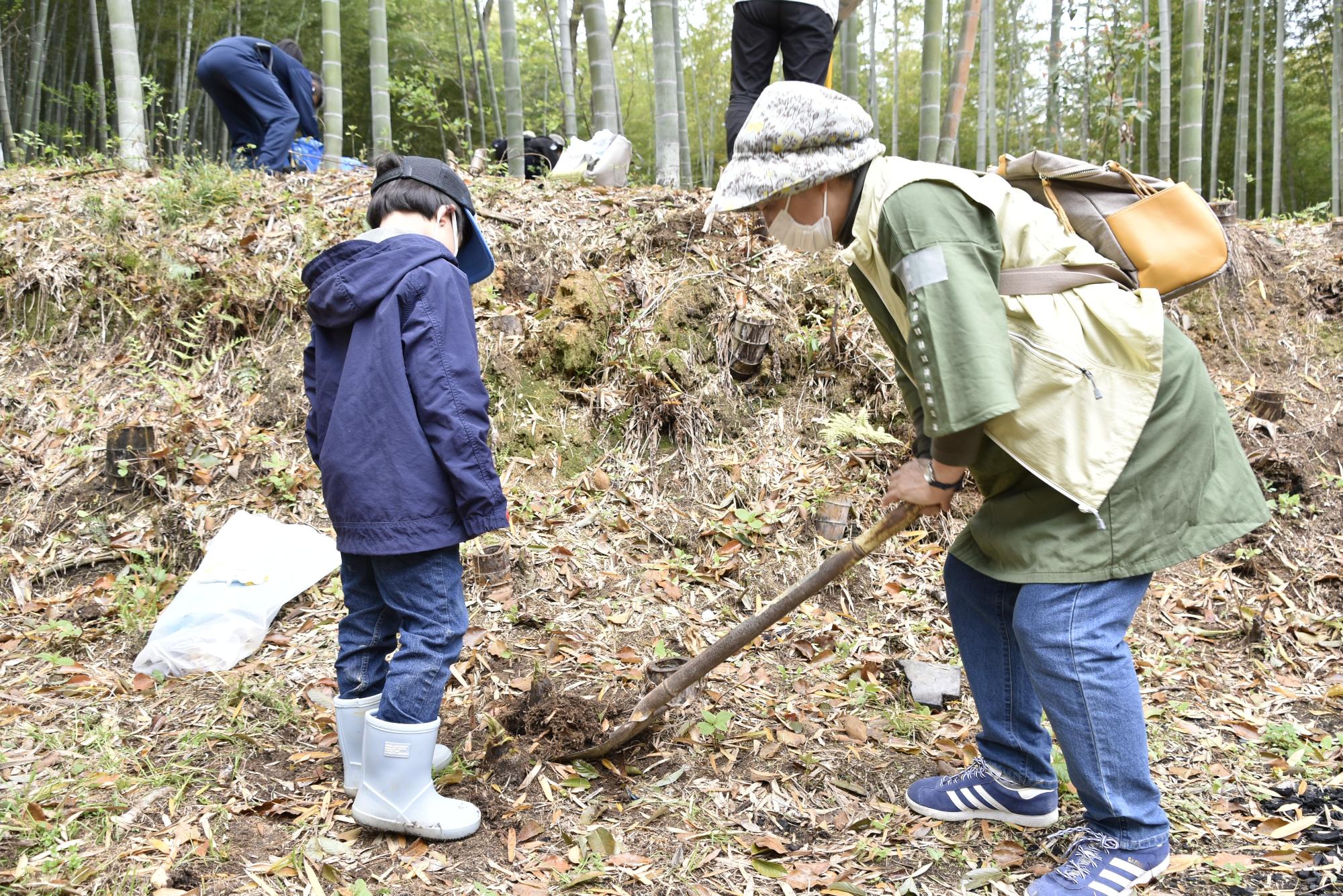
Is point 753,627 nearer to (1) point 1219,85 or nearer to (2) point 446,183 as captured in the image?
(2) point 446,183

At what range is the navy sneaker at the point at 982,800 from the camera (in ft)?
7.55

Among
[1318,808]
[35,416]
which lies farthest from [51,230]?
[1318,808]

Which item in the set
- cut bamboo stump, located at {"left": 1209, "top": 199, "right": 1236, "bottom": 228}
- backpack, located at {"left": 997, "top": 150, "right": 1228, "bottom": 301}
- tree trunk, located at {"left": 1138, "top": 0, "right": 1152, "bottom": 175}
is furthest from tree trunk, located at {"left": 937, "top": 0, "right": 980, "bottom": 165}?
backpack, located at {"left": 997, "top": 150, "right": 1228, "bottom": 301}

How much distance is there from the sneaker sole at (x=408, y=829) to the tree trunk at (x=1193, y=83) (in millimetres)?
6304

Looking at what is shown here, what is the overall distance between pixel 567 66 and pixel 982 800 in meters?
9.60

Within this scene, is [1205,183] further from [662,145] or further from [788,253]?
[788,253]

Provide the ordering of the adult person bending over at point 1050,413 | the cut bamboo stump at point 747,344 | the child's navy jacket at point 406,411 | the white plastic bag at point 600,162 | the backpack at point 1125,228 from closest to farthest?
the adult person bending over at point 1050,413 < the backpack at point 1125,228 < the child's navy jacket at point 406,411 < the cut bamboo stump at point 747,344 < the white plastic bag at point 600,162

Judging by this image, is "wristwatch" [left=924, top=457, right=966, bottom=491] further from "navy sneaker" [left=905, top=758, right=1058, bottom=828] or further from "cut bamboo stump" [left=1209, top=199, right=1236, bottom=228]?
"cut bamboo stump" [left=1209, top=199, right=1236, bottom=228]

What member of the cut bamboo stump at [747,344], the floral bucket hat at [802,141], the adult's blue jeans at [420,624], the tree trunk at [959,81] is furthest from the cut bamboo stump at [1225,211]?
the adult's blue jeans at [420,624]

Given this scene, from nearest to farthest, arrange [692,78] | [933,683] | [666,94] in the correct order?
[933,683] → [666,94] → [692,78]

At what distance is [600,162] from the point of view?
20.6 feet

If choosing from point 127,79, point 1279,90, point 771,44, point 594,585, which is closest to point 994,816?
point 594,585

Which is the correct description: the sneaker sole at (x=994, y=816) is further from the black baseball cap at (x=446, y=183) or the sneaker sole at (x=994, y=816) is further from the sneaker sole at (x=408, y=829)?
the black baseball cap at (x=446, y=183)

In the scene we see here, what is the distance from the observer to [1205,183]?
60.2 feet
